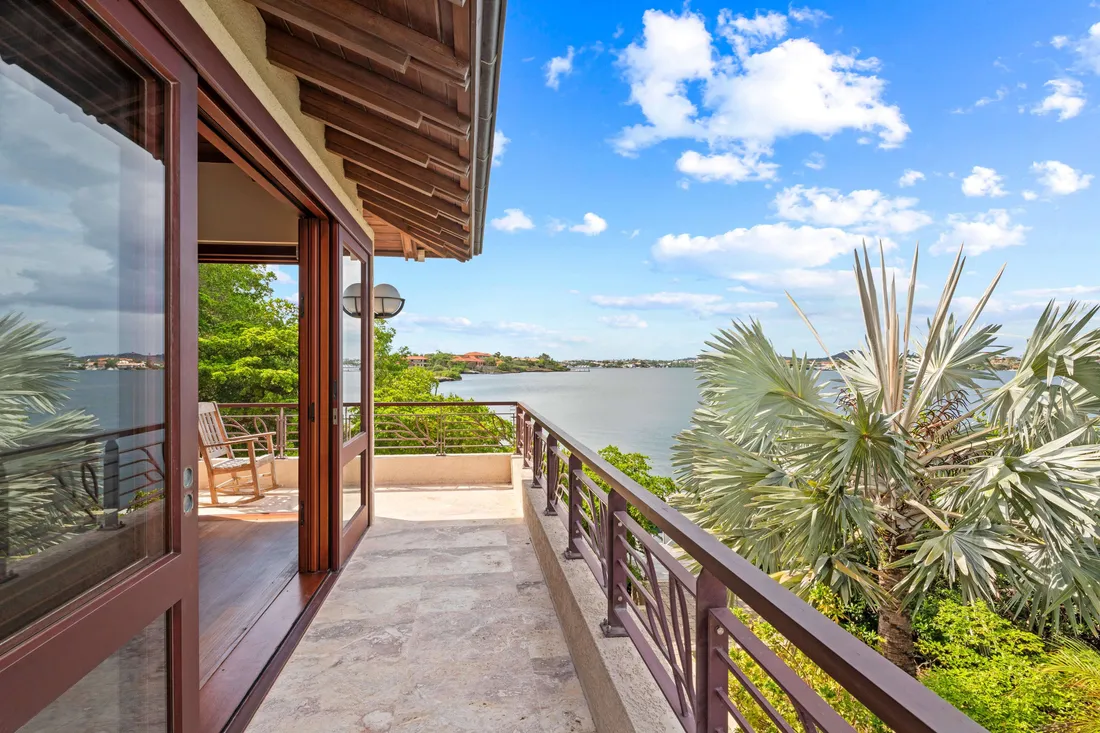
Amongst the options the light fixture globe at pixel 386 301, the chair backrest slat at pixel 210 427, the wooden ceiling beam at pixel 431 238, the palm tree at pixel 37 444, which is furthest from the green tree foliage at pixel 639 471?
the palm tree at pixel 37 444

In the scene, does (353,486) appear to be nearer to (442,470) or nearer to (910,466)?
(442,470)

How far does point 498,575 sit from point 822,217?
4445cm

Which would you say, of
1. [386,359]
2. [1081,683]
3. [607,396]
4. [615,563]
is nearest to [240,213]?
[615,563]

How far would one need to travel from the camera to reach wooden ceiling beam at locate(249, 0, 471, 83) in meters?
1.53

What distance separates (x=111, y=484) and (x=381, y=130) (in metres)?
1.74

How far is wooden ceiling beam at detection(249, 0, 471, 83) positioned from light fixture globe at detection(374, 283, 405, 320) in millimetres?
3431

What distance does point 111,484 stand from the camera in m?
1.15

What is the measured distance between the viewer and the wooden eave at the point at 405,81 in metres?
1.53

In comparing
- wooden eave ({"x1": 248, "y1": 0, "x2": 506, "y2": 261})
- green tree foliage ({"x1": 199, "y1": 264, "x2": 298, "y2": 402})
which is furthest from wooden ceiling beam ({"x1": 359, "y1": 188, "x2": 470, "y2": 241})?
green tree foliage ({"x1": 199, "y1": 264, "x2": 298, "y2": 402})

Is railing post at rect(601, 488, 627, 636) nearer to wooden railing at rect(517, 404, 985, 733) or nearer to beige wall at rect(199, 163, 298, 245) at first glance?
wooden railing at rect(517, 404, 985, 733)

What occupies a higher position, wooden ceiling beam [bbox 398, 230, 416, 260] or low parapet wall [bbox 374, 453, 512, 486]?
wooden ceiling beam [bbox 398, 230, 416, 260]

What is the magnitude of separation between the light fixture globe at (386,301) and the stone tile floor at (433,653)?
6.64 feet

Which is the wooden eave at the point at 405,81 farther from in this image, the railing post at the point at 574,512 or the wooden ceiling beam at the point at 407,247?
the railing post at the point at 574,512

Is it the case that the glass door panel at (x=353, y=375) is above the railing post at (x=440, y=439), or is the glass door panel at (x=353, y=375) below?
above
